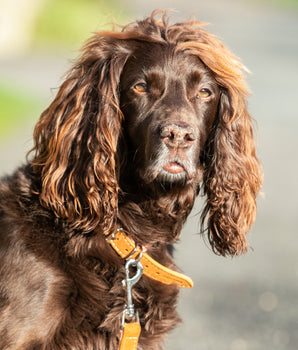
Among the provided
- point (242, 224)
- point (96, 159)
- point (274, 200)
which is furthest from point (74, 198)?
point (274, 200)

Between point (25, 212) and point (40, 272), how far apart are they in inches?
13.4

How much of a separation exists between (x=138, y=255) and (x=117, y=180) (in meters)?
0.41

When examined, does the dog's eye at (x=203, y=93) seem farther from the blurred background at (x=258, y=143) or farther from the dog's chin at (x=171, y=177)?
the blurred background at (x=258, y=143)

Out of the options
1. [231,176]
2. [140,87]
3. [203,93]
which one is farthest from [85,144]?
[231,176]

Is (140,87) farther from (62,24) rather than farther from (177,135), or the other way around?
(62,24)

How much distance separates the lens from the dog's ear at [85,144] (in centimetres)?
338

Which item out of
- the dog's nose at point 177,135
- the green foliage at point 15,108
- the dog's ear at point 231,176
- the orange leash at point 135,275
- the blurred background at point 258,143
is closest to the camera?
the dog's nose at point 177,135

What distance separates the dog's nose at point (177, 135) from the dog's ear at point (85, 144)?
0.34 metres

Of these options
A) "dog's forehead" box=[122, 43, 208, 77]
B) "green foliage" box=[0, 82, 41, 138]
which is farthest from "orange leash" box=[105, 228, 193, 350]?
"green foliage" box=[0, 82, 41, 138]

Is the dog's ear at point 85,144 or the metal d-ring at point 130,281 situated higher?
the dog's ear at point 85,144

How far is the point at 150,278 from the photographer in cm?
351

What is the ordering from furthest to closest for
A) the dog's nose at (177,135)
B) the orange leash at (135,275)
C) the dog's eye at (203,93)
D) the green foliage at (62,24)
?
the green foliage at (62,24) < the dog's eye at (203,93) < the orange leash at (135,275) < the dog's nose at (177,135)

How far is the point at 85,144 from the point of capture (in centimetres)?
349

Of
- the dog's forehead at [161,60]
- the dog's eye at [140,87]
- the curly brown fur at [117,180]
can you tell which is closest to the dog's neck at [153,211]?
the curly brown fur at [117,180]
